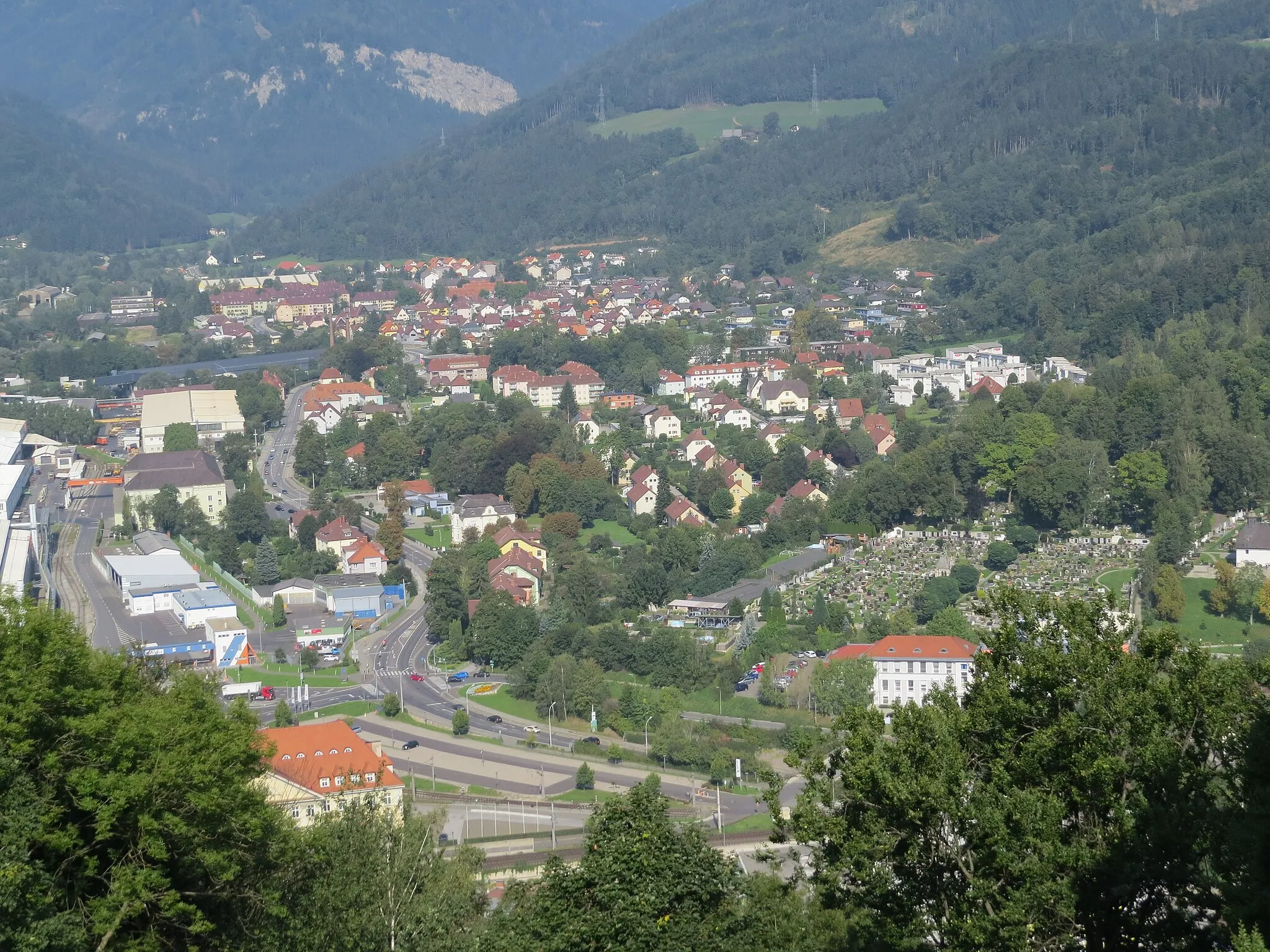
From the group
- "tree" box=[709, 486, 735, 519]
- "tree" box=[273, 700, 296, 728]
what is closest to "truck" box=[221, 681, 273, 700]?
"tree" box=[273, 700, 296, 728]

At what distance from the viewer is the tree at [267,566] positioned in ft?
77.8

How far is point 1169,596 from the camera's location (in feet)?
64.4

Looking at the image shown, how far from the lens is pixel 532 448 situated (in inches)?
1132

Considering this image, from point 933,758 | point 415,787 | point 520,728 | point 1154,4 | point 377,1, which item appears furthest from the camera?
point 377,1

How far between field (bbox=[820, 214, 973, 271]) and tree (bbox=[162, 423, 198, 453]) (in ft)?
73.4

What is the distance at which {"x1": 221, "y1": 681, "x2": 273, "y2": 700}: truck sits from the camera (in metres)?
19.2

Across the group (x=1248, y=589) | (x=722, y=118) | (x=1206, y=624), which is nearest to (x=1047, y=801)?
(x=1206, y=624)

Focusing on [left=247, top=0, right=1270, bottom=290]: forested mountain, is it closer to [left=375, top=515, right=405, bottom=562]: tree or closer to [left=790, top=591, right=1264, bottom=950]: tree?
[left=375, top=515, right=405, bottom=562]: tree

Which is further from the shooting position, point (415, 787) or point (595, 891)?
point (415, 787)

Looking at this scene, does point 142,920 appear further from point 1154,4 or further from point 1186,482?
point 1154,4

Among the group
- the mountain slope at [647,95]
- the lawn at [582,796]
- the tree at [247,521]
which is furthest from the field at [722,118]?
the lawn at [582,796]

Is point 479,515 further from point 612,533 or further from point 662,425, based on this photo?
point 662,425

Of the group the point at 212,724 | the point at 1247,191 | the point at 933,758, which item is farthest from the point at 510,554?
the point at 1247,191

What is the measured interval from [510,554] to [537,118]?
54882mm
